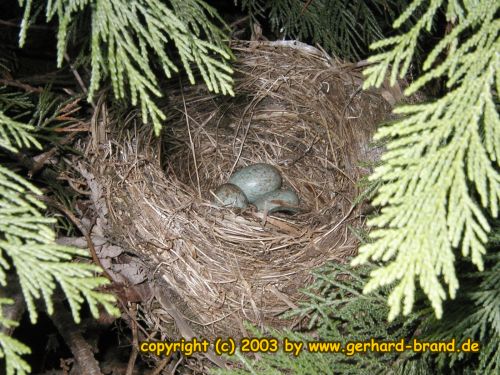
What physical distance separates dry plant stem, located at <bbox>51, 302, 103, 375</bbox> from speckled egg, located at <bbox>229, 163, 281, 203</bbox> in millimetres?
1288

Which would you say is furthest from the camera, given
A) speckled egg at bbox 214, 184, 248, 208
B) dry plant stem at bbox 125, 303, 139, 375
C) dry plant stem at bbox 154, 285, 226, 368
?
speckled egg at bbox 214, 184, 248, 208

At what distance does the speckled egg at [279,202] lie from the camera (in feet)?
8.34

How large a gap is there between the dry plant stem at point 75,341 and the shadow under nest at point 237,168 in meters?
0.34

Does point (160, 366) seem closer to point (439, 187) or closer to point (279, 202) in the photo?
point (279, 202)

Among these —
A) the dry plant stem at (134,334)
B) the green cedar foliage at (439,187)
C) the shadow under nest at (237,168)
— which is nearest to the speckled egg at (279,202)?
the shadow under nest at (237,168)

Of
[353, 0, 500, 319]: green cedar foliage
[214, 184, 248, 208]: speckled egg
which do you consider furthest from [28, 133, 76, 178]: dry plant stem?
[353, 0, 500, 319]: green cedar foliage

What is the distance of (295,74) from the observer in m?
2.60

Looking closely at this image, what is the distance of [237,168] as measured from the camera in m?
2.96

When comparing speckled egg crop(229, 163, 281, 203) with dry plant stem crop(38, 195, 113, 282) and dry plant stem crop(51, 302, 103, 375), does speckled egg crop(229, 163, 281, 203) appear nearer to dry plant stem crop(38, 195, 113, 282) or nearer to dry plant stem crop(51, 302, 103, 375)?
dry plant stem crop(38, 195, 113, 282)

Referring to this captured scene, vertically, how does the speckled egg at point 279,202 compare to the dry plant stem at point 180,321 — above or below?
above

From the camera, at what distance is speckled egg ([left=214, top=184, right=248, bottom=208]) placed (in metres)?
2.48

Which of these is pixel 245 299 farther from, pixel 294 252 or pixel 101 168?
pixel 101 168

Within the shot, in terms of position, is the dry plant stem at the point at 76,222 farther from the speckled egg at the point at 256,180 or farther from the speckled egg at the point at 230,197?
the speckled egg at the point at 256,180

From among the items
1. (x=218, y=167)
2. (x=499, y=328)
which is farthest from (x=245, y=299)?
(x=218, y=167)
